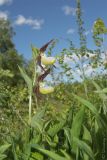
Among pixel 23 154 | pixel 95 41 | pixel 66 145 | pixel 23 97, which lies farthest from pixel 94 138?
pixel 23 97

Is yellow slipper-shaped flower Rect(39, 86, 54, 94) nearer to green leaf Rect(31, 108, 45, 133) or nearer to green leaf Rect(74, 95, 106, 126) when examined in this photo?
green leaf Rect(31, 108, 45, 133)

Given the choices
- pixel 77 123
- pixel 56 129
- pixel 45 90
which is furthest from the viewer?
pixel 45 90

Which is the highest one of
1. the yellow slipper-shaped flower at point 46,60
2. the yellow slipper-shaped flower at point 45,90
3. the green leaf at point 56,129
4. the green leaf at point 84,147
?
the yellow slipper-shaped flower at point 46,60

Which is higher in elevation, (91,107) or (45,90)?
(45,90)

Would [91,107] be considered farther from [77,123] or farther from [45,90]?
[45,90]

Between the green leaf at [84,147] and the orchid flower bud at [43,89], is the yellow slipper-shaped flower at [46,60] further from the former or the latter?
the green leaf at [84,147]

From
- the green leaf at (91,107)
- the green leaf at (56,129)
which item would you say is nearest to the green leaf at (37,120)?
the green leaf at (56,129)

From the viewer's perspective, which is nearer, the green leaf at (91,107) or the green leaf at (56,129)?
the green leaf at (91,107)

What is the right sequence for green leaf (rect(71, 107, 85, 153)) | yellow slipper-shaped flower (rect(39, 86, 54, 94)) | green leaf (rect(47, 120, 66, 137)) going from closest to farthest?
green leaf (rect(71, 107, 85, 153)) < green leaf (rect(47, 120, 66, 137)) < yellow slipper-shaped flower (rect(39, 86, 54, 94))

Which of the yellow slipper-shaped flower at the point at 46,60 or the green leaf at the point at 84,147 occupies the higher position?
the yellow slipper-shaped flower at the point at 46,60

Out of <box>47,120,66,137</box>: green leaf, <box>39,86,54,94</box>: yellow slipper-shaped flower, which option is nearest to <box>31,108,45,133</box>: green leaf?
<box>47,120,66,137</box>: green leaf

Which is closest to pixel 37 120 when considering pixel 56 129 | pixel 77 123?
pixel 56 129

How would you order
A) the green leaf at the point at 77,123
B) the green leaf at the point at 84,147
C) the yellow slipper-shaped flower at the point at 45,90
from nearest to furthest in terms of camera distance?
the green leaf at the point at 84,147, the green leaf at the point at 77,123, the yellow slipper-shaped flower at the point at 45,90

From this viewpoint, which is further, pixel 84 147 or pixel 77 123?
pixel 77 123
